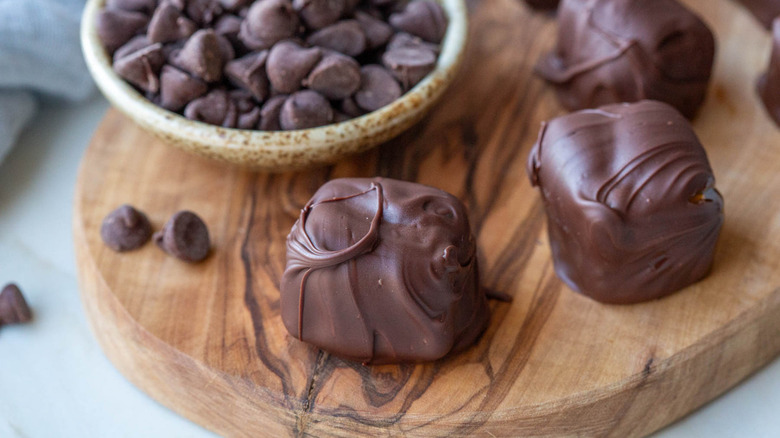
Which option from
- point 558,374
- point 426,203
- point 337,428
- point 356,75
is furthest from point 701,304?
point 356,75

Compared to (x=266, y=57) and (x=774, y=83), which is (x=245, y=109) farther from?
(x=774, y=83)

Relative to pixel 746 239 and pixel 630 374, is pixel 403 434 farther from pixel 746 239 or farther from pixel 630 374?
pixel 746 239

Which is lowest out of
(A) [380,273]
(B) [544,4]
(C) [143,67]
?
(B) [544,4]

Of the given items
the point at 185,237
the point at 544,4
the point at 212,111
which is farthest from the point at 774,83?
the point at 185,237

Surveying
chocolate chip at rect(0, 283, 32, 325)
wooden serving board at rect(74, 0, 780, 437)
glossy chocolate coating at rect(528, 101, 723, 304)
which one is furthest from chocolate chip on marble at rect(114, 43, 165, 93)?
glossy chocolate coating at rect(528, 101, 723, 304)

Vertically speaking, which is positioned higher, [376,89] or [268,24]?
[268,24]

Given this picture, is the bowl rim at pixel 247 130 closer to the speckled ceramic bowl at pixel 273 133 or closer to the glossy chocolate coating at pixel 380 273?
the speckled ceramic bowl at pixel 273 133
